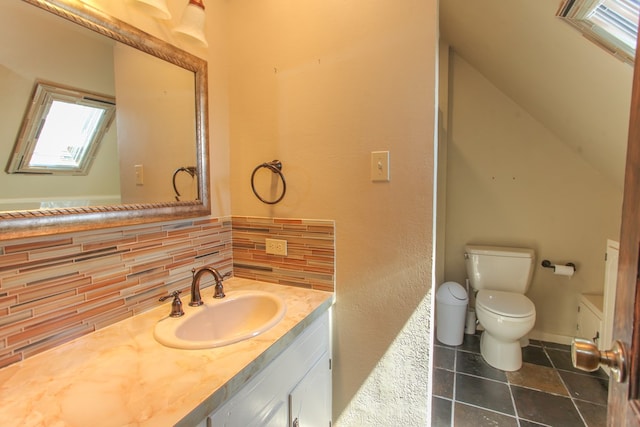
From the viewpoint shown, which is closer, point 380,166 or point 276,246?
point 380,166

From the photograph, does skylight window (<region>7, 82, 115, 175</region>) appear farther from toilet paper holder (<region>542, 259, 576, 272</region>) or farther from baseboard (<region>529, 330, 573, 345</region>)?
baseboard (<region>529, 330, 573, 345</region>)

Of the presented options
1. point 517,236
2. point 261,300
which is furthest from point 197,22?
point 517,236

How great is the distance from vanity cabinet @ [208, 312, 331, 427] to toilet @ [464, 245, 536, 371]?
1314mm

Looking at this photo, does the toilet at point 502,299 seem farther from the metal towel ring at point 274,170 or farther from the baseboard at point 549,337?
the metal towel ring at point 274,170

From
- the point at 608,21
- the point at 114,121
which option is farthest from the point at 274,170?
the point at 608,21

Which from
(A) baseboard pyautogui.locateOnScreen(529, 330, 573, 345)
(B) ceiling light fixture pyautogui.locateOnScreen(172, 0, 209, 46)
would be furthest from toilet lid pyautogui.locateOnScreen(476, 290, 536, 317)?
(B) ceiling light fixture pyautogui.locateOnScreen(172, 0, 209, 46)

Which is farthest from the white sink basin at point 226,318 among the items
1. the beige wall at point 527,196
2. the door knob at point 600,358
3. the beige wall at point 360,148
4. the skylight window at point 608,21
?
the beige wall at point 527,196

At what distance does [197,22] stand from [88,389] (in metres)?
1.21

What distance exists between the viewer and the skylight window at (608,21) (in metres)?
0.98

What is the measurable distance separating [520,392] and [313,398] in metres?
1.46

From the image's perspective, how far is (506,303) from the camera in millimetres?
2039

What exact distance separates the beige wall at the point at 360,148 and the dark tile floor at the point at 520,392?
0.71 m

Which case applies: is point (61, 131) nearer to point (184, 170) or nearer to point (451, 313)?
point (184, 170)

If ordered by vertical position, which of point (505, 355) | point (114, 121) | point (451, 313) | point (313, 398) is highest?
point (114, 121)
